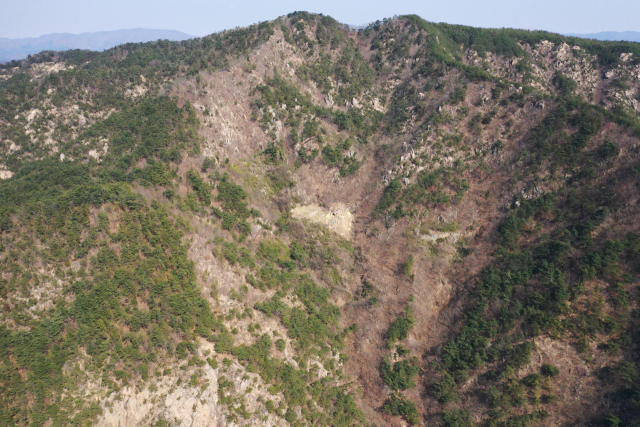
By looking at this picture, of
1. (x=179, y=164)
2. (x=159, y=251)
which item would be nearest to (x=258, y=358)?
(x=159, y=251)

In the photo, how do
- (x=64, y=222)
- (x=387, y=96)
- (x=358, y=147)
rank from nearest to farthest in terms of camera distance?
1. (x=64, y=222)
2. (x=358, y=147)
3. (x=387, y=96)

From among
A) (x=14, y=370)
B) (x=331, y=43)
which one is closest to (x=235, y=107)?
(x=331, y=43)

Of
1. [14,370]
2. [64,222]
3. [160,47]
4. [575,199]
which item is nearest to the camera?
[14,370]

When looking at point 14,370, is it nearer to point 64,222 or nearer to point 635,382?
point 64,222

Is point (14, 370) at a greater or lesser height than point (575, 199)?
lesser

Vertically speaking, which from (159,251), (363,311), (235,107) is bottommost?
(363,311)

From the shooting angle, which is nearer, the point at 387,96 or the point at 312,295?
the point at 312,295
